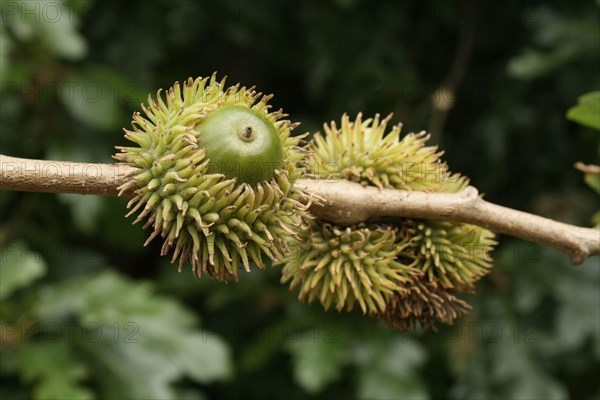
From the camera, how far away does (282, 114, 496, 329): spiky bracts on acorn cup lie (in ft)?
5.03

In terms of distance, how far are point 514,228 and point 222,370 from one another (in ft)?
6.18

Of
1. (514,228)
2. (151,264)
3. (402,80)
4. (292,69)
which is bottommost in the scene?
(514,228)

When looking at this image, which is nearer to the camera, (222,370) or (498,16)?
(222,370)

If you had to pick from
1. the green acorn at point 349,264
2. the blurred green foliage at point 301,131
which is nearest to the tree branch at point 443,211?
the green acorn at point 349,264

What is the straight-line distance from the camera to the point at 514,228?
4.83 feet

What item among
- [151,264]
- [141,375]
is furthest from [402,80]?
[151,264]

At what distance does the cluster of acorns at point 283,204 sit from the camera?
51.7 inches

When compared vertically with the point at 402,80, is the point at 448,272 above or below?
below

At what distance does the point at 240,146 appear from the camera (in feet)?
4.25

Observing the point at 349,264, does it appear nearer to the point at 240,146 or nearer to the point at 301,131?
the point at 240,146

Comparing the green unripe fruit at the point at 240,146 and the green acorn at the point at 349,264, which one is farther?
the green acorn at the point at 349,264

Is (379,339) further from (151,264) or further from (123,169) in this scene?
(123,169)

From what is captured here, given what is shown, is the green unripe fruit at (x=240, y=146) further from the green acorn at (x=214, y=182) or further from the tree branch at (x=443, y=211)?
the tree branch at (x=443, y=211)

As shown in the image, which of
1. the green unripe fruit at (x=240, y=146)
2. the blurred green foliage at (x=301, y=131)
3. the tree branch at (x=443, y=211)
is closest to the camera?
the green unripe fruit at (x=240, y=146)
